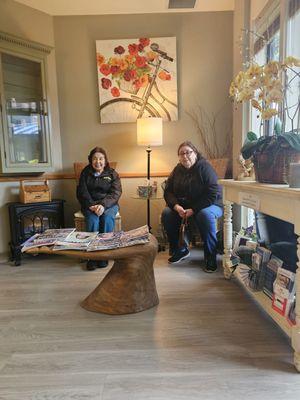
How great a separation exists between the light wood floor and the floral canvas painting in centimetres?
199

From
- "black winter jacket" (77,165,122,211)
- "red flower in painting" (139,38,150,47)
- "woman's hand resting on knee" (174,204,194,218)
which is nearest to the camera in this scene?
"woman's hand resting on knee" (174,204,194,218)

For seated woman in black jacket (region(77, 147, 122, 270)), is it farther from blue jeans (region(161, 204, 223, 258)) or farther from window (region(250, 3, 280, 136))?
window (region(250, 3, 280, 136))

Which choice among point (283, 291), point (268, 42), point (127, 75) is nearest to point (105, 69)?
point (127, 75)

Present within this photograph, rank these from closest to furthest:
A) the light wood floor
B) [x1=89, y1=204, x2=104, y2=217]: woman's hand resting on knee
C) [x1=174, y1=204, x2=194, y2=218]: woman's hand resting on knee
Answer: the light wood floor < [x1=174, y1=204, x2=194, y2=218]: woman's hand resting on knee < [x1=89, y1=204, x2=104, y2=217]: woman's hand resting on knee

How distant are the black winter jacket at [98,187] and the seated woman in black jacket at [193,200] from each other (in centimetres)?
51

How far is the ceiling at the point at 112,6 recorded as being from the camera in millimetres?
3014

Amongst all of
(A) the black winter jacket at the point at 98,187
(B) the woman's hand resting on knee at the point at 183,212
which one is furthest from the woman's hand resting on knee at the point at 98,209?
(B) the woman's hand resting on knee at the point at 183,212

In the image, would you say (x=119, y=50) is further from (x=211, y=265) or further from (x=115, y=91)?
(x=211, y=265)

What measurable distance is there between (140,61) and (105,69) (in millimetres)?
394

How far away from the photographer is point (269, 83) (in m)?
1.49

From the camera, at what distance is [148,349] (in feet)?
4.77

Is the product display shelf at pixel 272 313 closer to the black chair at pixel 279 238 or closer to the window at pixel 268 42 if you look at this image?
the black chair at pixel 279 238

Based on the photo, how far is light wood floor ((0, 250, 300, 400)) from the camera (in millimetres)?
1198

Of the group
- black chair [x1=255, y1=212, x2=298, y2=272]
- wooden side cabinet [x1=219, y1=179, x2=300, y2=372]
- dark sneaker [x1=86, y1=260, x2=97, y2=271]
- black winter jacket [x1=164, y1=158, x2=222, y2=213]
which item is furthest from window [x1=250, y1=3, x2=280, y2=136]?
dark sneaker [x1=86, y1=260, x2=97, y2=271]
